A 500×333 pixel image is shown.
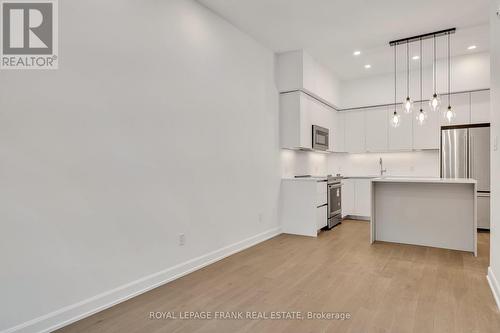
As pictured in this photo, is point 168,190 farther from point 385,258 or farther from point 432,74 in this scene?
point 432,74

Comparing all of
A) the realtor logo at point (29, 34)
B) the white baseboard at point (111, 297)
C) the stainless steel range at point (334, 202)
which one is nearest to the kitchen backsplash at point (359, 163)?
the stainless steel range at point (334, 202)

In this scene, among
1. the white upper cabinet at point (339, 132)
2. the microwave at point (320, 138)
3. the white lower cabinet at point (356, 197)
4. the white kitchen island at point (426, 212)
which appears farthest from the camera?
the white upper cabinet at point (339, 132)

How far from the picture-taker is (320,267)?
3.30 meters

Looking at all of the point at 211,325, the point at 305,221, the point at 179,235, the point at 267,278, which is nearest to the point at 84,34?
the point at 179,235

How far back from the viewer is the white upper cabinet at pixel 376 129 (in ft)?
20.2

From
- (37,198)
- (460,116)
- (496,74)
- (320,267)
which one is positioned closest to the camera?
(37,198)

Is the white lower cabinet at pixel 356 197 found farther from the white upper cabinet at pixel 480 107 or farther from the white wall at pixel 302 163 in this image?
the white upper cabinet at pixel 480 107

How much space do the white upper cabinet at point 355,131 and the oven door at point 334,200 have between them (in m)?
1.31

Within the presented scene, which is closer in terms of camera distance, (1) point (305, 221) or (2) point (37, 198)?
(2) point (37, 198)

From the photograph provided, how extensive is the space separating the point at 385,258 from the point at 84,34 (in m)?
3.94

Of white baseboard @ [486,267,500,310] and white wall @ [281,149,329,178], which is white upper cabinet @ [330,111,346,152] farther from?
white baseboard @ [486,267,500,310]

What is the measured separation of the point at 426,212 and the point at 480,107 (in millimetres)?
2673

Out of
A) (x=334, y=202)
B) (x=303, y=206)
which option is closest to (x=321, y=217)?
(x=303, y=206)

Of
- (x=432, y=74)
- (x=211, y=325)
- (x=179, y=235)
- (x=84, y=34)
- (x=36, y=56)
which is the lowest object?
(x=211, y=325)
